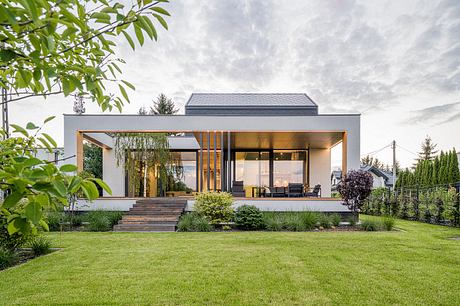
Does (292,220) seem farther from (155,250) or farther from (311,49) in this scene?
(311,49)

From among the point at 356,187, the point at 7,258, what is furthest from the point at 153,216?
the point at 356,187

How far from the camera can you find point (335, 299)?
151 inches

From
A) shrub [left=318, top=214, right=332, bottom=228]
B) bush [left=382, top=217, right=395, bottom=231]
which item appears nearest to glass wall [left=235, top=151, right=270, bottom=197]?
shrub [left=318, top=214, right=332, bottom=228]

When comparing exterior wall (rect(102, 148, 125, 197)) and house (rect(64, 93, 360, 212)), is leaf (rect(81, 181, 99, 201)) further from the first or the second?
exterior wall (rect(102, 148, 125, 197))

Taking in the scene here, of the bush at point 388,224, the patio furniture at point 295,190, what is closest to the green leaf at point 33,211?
the bush at point 388,224

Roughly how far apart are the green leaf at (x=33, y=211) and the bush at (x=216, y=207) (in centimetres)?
918

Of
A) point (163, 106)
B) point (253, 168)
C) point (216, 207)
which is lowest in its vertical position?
point (216, 207)

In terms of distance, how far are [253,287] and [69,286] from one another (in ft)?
8.52

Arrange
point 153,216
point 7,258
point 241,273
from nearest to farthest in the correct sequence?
point 241,273 < point 7,258 < point 153,216

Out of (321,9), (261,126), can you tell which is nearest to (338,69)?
(321,9)

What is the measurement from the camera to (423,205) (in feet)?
41.0

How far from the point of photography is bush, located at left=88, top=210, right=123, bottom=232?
9734 millimetres

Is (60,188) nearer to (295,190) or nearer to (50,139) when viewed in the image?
(50,139)

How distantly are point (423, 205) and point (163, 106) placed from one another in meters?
35.6
